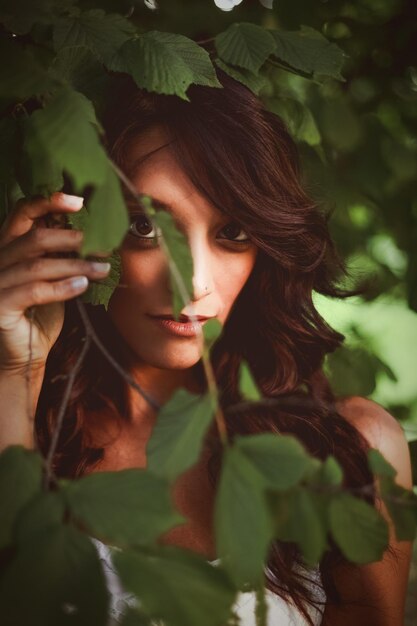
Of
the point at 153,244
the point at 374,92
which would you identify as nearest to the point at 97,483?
the point at 153,244

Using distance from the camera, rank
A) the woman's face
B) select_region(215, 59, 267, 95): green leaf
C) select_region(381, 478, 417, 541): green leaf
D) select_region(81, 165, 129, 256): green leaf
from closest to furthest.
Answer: select_region(81, 165, 129, 256): green leaf
select_region(381, 478, 417, 541): green leaf
select_region(215, 59, 267, 95): green leaf
the woman's face

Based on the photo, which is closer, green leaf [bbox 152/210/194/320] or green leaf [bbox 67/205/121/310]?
green leaf [bbox 152/210/194/320]

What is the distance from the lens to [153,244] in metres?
1.34

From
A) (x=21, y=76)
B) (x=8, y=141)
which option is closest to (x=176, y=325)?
(x=8, y=141)

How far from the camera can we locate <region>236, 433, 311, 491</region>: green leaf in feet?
1.88

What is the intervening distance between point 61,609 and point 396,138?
194 centimetres

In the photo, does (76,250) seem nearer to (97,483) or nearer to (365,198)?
(97,483)

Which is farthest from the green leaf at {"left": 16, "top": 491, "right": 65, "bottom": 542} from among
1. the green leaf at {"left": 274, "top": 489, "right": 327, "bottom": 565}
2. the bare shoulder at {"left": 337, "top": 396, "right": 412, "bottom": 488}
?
the bare shoulder at {"left": 337, "top": 396, "right": 412, "bottom": 488}

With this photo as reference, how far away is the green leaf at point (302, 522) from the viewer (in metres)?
0.63

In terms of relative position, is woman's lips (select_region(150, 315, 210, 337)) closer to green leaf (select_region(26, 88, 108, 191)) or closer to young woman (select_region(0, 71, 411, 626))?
young woman (select_region(0, 71, 411, 626))

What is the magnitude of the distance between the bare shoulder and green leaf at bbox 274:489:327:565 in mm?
1141

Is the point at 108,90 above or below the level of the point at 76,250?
above

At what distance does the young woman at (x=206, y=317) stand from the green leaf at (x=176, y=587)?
546mm

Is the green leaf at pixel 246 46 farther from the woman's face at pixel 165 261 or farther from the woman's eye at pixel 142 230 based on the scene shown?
the woman's eye at pixel 142 230
